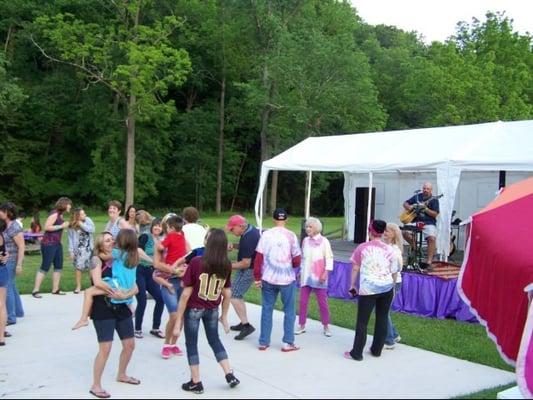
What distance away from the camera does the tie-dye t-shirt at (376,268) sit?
19.8 feet

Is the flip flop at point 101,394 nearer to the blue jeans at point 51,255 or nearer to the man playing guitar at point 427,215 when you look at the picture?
the blue jeans at point 51,255

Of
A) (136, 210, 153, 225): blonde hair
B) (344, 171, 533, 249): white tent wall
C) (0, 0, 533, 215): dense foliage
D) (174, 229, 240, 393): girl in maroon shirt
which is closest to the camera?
(174, 229, 240, 393): girl in maroon shirt

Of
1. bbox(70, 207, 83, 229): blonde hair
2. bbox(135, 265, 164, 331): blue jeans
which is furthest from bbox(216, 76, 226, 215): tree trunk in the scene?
bbox(135, 265, 164, 331): blue jeans

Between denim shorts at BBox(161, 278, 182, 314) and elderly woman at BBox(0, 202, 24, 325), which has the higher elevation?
elderly woman at BBox(0, 202, 24, 325)

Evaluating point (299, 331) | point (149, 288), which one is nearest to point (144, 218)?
point (149, 288)

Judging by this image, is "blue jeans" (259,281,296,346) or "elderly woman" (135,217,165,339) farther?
"elderly woman" (135,217,165,339)

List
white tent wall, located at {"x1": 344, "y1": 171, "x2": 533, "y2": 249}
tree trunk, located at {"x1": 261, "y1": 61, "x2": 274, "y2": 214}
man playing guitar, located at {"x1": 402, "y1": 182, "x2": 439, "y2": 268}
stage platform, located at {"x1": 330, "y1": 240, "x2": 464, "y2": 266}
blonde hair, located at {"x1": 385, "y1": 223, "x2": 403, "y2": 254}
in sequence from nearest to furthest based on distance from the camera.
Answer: blonde hair, located at {"x1": 385, "y1": 223, "x2": 403, "y2": 254} < man playing guitar, located at {"x1": 402, "y1": 182, "x2": 439, "y2": 268} < stage platform, located at {"x1": 330, "y1": 240, "x2": 464, "y2": 266} < white tent wall, located at {"x1": 344, "y1": 171, "x2": 533, "y2": 249} < tree trunk, located at {"x1": 261, "y1": 61, "x2": 274, "y2": 214}

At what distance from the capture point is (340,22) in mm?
42031

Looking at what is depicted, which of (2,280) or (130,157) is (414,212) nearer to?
(2,280)

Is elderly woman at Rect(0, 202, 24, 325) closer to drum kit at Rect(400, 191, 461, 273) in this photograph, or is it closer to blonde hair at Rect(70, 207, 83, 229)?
blonde hair at Rect(70, 207, 83, 229)

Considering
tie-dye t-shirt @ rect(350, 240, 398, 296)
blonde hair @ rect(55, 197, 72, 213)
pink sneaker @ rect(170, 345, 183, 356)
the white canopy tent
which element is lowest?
pink sneaker @ rect(170, 345, 183, 356)

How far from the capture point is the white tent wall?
14781 millimetres

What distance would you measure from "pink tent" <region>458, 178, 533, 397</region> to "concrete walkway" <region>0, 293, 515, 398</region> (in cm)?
57

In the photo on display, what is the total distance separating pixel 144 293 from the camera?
23.0 feet
